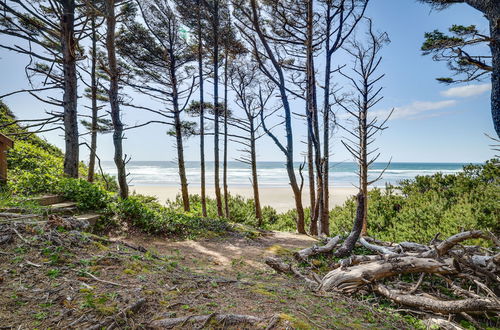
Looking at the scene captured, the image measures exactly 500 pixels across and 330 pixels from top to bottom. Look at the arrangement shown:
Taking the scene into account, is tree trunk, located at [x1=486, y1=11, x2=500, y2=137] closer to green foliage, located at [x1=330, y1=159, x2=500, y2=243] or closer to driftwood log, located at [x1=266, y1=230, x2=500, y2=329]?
driftwood log, located at [x1=266, y1=230, x2=500, y2=329]

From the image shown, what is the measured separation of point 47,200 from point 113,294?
4.18m

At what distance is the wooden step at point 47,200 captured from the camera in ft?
15.0

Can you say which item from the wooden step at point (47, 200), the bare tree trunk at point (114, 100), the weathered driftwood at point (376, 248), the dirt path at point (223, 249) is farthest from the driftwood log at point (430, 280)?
the bare tree trunk at point (114, 100)

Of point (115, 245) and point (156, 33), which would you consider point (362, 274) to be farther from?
point (156, 33)

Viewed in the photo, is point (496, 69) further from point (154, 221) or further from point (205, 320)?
point (154, 221)

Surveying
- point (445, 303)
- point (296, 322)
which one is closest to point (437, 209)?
point (445, 303)

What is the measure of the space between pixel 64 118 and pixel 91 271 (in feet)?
18.0

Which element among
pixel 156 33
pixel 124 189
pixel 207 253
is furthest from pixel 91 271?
pixel 156 33

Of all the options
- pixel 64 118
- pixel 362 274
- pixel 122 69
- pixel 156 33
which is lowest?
pixel 362 274

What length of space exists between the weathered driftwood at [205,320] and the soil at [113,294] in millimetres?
42

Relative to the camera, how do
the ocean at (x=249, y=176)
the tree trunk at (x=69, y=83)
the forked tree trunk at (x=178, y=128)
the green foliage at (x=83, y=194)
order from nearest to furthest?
the green foliage at (x=83, y=194) → the tree trunk at (x=69, y=83) → the forked tree trunk at (x=178, y=128) → the ocean at (x=249, y=176)

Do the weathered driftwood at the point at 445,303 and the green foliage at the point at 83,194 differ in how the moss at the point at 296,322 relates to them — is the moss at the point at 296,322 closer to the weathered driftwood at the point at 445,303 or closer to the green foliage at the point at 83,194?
the weathered driftwood at the point at 445,303

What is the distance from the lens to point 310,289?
3080 millimetres

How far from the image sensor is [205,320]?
161 cm
